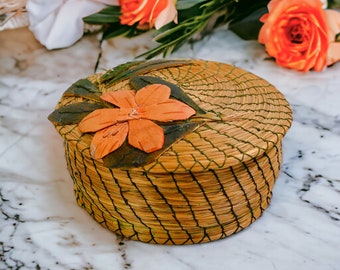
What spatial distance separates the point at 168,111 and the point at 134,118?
4 cm

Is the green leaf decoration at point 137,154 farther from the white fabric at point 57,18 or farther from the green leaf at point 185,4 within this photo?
the white fabric at point 57,18

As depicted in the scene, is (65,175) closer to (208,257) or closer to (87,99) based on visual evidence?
(87,99)

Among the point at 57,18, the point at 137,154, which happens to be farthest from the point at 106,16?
the point at 137,154

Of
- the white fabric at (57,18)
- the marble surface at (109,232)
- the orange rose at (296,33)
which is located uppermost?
the orange rose at (296,33)

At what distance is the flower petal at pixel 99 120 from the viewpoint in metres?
0.73

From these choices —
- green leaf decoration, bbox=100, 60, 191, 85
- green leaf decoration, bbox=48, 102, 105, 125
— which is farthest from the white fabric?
green leaf decoration, bbox=48, 102, 105, 125

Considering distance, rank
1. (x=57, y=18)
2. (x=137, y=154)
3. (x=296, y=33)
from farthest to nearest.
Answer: (x=57, y=18) < (x=296, y=33) < (x=137, y=154)

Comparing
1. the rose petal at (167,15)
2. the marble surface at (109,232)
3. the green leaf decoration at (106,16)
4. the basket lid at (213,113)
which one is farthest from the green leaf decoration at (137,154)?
the green leaf decoration at (106,16)

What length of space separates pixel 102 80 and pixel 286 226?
0.34 m

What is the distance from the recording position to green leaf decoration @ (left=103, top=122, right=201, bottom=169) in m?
0.68

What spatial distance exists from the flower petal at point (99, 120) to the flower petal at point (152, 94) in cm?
4

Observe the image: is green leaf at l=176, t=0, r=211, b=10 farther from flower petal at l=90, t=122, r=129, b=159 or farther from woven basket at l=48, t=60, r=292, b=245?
flower petal at l=90, t=122, r=129, b=159

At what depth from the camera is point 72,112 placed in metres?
0.78

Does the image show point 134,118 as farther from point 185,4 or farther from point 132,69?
point 185,4
